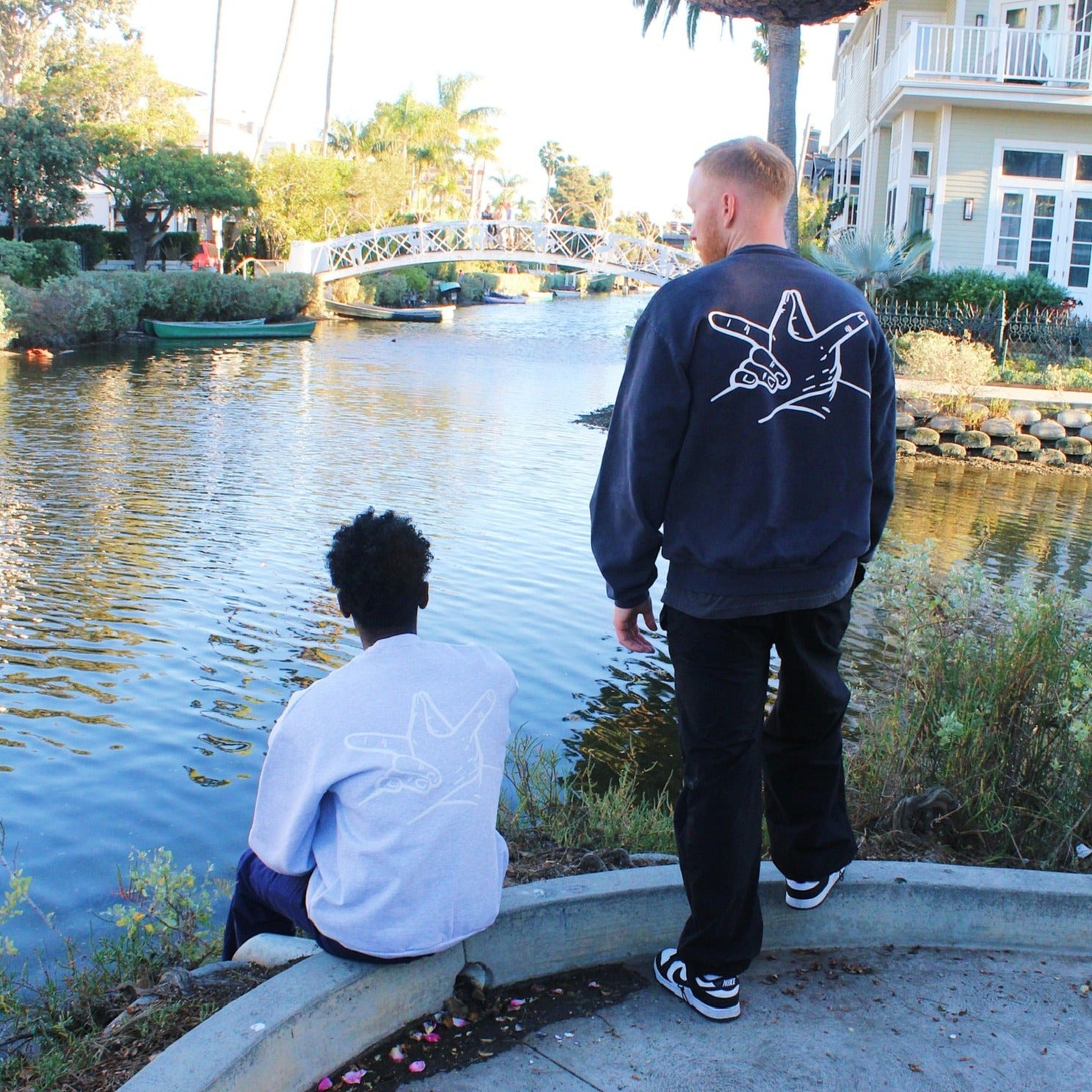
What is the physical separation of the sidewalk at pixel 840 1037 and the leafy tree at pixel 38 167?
38.8 metres

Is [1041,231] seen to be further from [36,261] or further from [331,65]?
[331,65]

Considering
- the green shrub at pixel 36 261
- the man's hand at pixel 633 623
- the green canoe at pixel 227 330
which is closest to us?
the man's hand at pixel 633 623

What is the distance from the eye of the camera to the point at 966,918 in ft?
10.7

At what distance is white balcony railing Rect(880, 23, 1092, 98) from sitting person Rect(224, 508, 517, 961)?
24.3m

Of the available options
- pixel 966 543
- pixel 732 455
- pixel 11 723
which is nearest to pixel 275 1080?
pixel 732 455

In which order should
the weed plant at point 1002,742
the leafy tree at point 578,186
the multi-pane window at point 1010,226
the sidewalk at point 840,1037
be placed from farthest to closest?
1. the leafy tree at point 578,186
2. the multi-pane window at point 1010,226
3. the weed plant at point 1002,742
4. the sidewalk at point 840,1037

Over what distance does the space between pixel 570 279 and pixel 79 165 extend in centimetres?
6000

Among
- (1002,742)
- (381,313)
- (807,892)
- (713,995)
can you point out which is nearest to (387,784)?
(713,995)

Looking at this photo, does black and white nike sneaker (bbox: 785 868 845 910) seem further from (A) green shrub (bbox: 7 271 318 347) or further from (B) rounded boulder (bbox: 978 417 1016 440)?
(A) green shrub (bbox: 7 271 318 347)

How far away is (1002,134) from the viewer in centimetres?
2473

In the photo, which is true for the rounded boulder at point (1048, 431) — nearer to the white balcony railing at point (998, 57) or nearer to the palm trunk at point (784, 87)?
the palm trunk at point (784, 87)

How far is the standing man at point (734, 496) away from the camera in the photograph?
2.72 m

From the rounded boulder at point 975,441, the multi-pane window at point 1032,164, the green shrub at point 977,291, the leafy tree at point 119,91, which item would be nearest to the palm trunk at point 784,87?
the rounded boulder at point 975,441

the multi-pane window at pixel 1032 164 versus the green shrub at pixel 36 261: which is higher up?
the multi-pane window at pixel 1032 164
